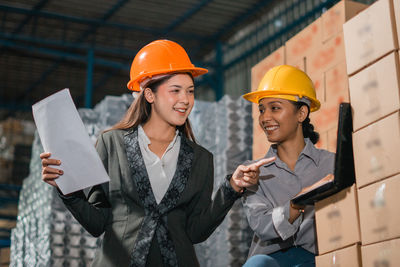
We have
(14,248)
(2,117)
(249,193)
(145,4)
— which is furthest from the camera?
(2,117)

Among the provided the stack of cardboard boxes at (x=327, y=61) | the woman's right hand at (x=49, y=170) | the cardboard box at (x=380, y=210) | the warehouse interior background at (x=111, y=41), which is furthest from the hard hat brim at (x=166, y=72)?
the warehouse interior background at (x=111, y=41)

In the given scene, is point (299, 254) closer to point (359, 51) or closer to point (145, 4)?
point (359, 51)

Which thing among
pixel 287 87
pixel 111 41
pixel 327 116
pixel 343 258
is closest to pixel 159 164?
pixel 343 258

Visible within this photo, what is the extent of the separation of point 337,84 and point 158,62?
170 centimetres

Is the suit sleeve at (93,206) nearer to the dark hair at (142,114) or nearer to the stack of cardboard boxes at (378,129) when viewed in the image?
the dark hair at (142,114)

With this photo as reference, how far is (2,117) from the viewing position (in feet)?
55.6

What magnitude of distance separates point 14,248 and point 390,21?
6.18 metres

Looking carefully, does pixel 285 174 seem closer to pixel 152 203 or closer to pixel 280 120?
pixel 280 120

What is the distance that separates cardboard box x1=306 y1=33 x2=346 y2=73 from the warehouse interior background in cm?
611

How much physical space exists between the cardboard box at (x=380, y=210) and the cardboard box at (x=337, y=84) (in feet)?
5.96

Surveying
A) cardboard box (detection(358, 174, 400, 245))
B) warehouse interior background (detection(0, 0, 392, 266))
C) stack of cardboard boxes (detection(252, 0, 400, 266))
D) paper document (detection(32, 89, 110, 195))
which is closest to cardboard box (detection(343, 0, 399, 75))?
stack of cardboard boxes (detection(252, 0, 400, 266))

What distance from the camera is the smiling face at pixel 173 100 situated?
2.71 m

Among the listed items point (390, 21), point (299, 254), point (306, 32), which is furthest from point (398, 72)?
point (306, 32)

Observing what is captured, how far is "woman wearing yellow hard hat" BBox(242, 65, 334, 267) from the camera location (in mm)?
2664
